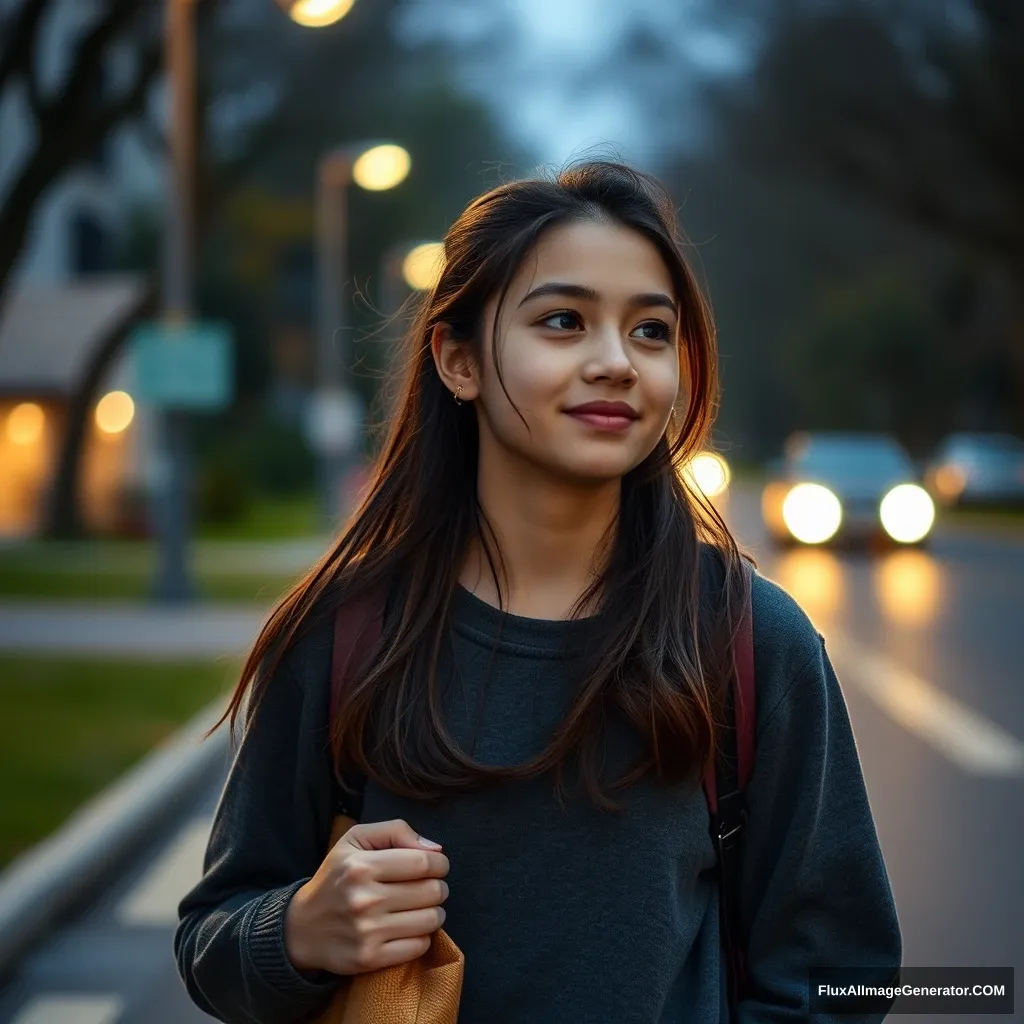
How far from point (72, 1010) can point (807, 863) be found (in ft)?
10.6

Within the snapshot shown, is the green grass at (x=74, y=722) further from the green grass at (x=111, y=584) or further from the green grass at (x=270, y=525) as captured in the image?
the green grass at (x=270, y=525)

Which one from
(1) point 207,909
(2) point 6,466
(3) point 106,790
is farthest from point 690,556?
(2) point 6,466

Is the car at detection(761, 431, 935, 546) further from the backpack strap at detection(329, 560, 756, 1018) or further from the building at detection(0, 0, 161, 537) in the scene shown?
the backpack strap at detection(329, 560, 756, 1018)

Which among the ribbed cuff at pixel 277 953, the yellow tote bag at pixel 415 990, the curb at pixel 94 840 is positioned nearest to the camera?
the yellow tote bag at pixel 415 990

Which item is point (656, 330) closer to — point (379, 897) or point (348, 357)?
point (379, 897)

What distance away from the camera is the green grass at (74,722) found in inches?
283

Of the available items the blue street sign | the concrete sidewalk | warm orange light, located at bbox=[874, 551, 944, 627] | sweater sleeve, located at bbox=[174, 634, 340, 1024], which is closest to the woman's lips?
sweater sleeve, located at bbox=[174, 634, 340, 1024]

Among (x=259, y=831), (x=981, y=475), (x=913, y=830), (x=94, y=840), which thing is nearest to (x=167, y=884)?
(x=94, y=840)

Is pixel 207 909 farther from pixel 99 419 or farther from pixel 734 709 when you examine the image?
pixel 99 419

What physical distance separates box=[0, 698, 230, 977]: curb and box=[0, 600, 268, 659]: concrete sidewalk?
4.39 metres

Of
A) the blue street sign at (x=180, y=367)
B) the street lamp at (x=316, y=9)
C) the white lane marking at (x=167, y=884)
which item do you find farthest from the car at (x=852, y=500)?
the white lane marking at (x=167, y=884)

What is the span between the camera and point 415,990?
1828 mm

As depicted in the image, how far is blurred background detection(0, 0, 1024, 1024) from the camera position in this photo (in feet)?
21.9

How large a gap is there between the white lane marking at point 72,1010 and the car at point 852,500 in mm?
18414
